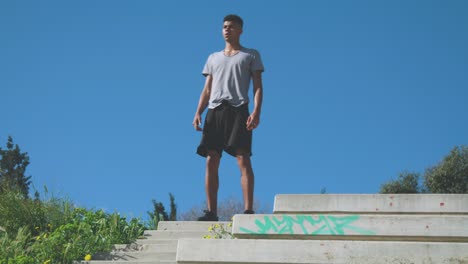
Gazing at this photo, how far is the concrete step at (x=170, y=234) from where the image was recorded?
24.2 ft

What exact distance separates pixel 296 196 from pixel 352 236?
32.2 inches

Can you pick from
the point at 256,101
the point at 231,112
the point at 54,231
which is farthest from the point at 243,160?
the point at 54,231

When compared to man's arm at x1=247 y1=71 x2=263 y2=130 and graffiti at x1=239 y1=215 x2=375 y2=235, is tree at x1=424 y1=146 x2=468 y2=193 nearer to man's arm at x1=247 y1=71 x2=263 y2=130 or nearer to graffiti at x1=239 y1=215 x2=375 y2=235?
man's arm at x1=247 y1=71 x2=263 y2=130

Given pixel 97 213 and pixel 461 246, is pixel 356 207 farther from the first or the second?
pixel 97 213

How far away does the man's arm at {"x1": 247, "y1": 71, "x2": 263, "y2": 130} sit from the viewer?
7.27 meters

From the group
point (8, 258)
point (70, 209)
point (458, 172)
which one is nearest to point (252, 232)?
point (8, 258)

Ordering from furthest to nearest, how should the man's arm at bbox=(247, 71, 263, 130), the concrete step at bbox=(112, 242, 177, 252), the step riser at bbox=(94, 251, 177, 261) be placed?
1. the man's arm at bbox=(247, 71, 263, 130)
2. the concrete step at bbox=(112, 242, 177, 252)
3. the step riser at bbox=(94, 251, 177, 261)

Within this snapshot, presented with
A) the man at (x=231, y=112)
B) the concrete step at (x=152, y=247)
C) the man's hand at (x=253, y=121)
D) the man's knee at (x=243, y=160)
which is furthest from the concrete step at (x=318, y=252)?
the man's hand at (x=253, y=121)

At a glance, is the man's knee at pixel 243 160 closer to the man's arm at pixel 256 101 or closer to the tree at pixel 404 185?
the man's arm at pixel 256 101

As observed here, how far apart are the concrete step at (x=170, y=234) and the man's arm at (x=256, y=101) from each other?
4.63 ft

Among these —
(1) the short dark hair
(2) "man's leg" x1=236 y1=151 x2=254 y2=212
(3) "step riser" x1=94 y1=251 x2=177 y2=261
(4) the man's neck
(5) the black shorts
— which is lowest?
(3) "step riser" x1=94 y1=251 x2=177 y2=261

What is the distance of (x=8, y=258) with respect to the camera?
23.2 ft

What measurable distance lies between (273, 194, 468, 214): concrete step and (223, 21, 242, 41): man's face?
2.56 m

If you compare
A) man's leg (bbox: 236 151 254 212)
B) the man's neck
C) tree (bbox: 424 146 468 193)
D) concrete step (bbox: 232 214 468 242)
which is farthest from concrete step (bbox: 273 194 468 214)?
tree (bbox: 424 146 468 193)
